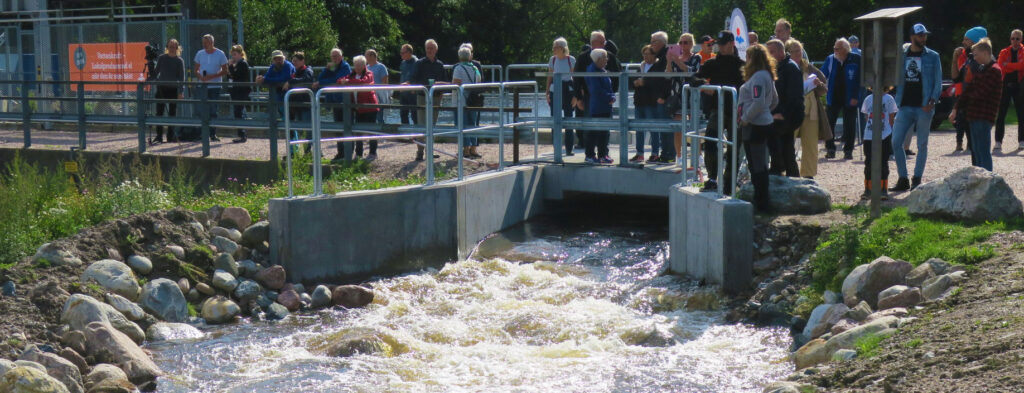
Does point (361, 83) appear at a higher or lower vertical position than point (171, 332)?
higher

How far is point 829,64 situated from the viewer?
1616 cm

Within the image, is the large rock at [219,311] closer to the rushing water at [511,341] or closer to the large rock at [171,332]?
the rushing water at [511,341]

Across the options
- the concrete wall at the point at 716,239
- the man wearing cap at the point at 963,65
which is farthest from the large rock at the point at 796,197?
the man wearing cap at the point at 963,65

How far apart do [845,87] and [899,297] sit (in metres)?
7.89

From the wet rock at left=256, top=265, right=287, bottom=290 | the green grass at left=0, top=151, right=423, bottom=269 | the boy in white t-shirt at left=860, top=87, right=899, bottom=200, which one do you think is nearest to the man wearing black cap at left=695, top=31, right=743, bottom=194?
the boy in white t-shirt at left=860, top=87, right=899, bottom=200

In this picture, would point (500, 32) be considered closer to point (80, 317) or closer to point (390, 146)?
point (390, 146)

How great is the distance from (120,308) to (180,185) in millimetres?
3697

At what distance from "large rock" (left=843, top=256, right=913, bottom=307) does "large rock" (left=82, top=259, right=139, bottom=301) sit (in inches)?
242

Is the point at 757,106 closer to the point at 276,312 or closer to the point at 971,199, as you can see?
the point at 971,199

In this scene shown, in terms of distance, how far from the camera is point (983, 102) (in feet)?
38.6

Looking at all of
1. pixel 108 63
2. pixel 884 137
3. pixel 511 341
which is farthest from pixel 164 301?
pixel 108 63

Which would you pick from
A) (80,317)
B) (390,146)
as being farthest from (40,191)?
(390,146)

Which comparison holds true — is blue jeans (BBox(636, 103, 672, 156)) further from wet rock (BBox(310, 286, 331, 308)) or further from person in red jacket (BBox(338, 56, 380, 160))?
wet rock (BBox(310, 286, 331, 308))

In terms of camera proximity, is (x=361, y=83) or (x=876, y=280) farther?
(x=361, y=83)
